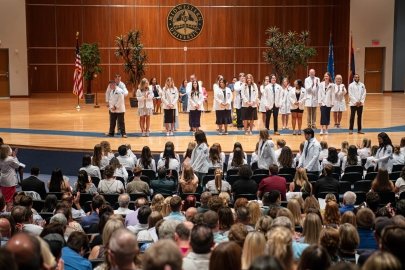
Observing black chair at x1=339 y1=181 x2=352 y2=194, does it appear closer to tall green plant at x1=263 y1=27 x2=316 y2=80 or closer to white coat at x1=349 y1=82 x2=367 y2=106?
white coat at x1=349 y1=82 x2=367 y2=106

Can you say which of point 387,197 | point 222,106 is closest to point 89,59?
point 222,106

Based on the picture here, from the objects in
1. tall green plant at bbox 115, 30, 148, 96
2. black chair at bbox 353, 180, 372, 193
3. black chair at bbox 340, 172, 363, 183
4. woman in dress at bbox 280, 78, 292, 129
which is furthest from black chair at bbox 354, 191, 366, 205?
tall green plant at bbox 115, 30, 148, 96

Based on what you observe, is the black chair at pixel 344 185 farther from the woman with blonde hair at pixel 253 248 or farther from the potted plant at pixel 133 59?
the potted plant at pixel 133 59

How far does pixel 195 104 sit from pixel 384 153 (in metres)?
7.41

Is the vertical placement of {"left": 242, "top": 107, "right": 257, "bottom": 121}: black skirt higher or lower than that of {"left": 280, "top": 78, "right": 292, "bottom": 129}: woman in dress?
lower

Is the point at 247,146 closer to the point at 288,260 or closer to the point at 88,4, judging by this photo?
the point at 288,260

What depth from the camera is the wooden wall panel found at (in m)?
31.2

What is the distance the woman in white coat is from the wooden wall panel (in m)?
13.0

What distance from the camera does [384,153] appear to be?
12641 mm

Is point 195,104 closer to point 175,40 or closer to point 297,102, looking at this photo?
point 297,102

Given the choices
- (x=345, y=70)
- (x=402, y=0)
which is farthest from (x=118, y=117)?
(x=402, y=0)

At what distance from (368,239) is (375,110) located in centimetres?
1829

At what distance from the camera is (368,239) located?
700 centimetres

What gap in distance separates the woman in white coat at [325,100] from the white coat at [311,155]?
6.00 m
